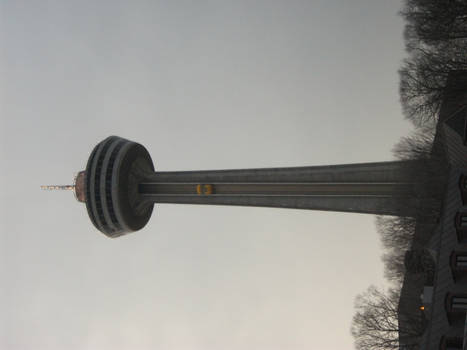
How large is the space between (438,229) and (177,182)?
120 ft

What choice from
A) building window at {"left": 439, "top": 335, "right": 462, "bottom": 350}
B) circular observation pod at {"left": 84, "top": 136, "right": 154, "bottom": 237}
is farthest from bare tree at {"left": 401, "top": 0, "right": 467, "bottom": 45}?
circular observation pod at {"left": 84, "top": 136, "right": 154, "bottom": 237}

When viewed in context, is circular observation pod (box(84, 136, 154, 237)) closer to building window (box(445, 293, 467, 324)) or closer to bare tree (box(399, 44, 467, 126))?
bare tree (box(399, 44, 467, 126))

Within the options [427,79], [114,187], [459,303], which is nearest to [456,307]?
[459,303]

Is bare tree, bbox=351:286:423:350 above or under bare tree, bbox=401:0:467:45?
under

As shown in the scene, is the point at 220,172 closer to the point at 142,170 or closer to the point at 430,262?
the point at 142,170

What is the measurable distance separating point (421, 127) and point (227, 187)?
27168 millimetres

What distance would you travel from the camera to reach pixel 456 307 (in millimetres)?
29578

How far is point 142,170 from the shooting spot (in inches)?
2467

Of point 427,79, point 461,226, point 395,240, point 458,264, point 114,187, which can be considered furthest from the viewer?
point 114,187

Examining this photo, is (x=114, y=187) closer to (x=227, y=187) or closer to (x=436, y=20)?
(x=227, y=187)

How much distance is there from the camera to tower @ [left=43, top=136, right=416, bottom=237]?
46625 mm

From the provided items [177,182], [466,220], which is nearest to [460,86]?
[466,220]

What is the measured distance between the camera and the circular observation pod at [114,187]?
5803 centimetres

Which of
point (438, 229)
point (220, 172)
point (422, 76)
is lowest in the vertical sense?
point (438, 229)
